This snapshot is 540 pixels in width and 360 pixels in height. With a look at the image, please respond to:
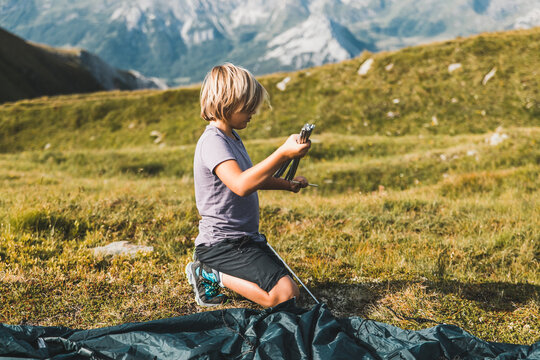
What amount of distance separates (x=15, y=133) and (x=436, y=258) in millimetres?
32543

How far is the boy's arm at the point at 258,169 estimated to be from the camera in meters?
3.66

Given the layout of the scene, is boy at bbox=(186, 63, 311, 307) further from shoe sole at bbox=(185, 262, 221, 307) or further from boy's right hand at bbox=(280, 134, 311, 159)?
boy's right hand at bbox=(280, 134, 311, 159)

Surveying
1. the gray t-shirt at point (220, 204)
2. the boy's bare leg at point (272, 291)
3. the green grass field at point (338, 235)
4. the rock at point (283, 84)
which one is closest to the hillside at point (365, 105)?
the rock at point (283, 84)

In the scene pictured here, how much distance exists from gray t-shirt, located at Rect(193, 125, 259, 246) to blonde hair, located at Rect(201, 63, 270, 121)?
264mm

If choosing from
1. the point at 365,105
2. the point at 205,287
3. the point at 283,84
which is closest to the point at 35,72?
the point at 283,84

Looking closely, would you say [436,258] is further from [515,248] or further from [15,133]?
[15,133]

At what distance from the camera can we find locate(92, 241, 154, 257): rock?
622cm

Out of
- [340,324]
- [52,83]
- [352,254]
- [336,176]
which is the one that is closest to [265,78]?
[336,176]

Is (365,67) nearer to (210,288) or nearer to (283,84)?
(283,84)

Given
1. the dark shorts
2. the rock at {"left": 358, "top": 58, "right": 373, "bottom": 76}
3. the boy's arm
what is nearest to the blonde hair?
the boy's arm

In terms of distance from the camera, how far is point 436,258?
6254 millimetres

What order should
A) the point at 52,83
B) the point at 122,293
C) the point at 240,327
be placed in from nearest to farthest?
the point at 240,327 < the point at 122,293 < the point at 52,83

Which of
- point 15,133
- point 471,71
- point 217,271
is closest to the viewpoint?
point 217,271

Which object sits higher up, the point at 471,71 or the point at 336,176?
the point at 336,176
